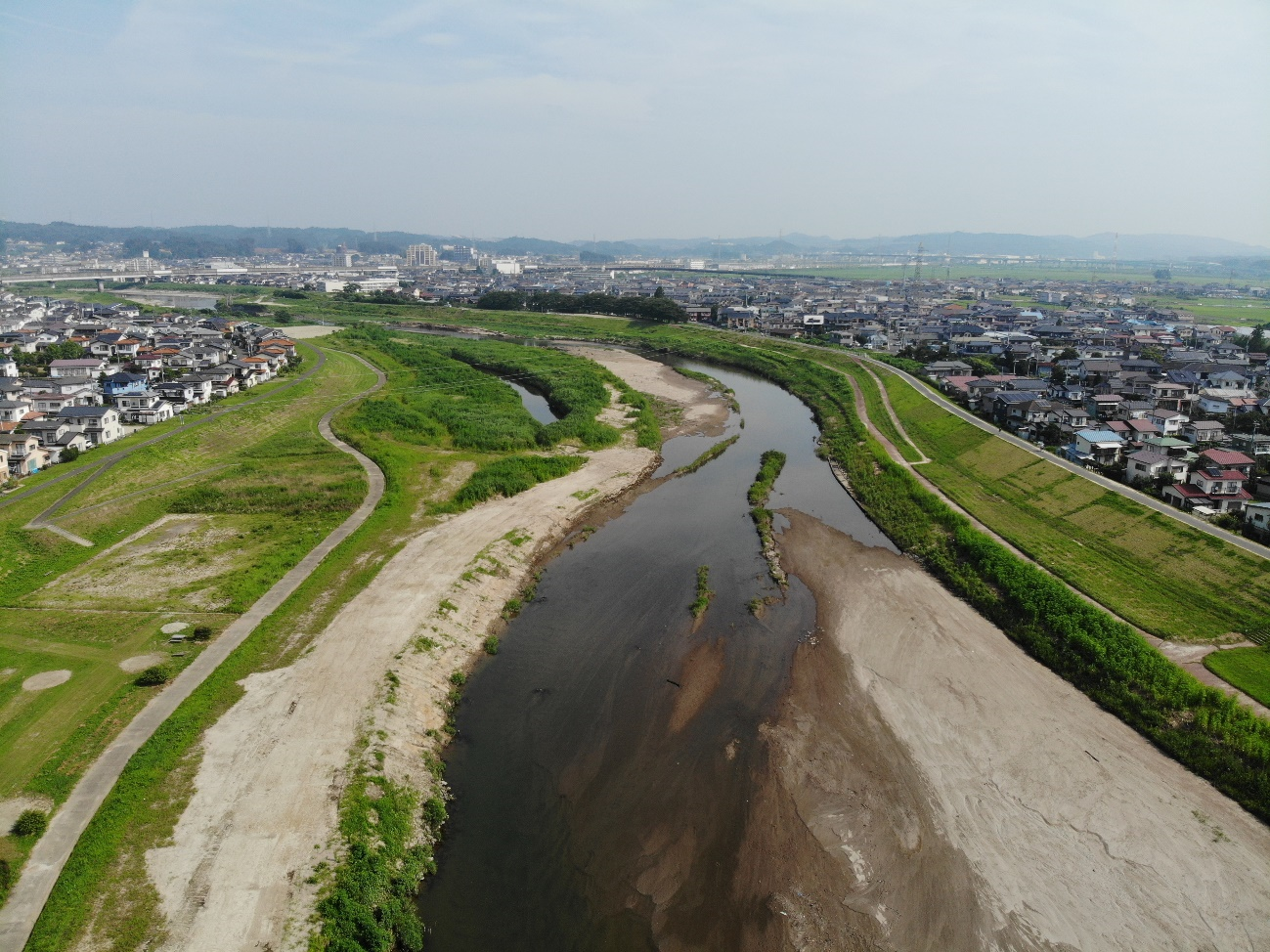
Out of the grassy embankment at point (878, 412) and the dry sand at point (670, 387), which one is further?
the dry sand at point (670, 387)

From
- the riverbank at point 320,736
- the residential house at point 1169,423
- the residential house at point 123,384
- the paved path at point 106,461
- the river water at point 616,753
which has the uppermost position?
the residential house at point 123,384

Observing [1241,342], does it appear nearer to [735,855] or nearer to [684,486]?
[684,486]

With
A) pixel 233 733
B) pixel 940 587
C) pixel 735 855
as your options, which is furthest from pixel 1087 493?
pixel 233 733

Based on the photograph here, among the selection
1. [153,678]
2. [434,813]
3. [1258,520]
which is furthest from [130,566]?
[1258,520]

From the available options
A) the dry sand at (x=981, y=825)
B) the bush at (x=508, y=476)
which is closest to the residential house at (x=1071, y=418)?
the dry sand at (x=981, y=825)

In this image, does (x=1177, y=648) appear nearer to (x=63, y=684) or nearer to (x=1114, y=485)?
(x=1114, y=485)

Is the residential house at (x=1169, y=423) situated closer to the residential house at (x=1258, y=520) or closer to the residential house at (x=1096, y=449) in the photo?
the residential house at (x=1096, y=449)
